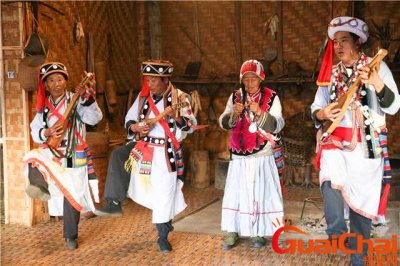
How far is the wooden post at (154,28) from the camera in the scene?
859 centimetres

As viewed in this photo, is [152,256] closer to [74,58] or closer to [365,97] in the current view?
[365,97]

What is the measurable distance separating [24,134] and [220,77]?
3.73 meters

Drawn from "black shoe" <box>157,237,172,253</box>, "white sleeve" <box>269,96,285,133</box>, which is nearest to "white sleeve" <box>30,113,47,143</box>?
"black shoe" <box>157,237,172,253</box>

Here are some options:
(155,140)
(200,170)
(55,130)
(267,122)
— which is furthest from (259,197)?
(200,170)

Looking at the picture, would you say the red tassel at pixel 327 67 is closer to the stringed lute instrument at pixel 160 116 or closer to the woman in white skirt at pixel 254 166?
the woman in white skirt at pixel 254 166

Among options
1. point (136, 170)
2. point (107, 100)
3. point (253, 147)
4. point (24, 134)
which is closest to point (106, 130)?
point (107, 100)

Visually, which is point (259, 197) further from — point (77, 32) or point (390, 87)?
point (77, 32)

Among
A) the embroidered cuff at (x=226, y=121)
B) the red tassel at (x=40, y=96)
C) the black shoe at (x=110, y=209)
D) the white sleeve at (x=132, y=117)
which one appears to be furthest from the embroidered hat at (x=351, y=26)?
the red tassel at (x=40, y=96)

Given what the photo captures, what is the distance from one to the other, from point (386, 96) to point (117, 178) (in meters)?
2.43

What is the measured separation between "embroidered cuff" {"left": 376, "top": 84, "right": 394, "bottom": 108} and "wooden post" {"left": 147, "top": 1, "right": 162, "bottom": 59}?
5.40 meters

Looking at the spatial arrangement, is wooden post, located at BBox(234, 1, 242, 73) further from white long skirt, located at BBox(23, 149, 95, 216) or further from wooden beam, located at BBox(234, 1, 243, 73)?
white long skirt, located at BBox(23, 149, 95, 216)

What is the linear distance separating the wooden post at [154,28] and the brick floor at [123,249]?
3.41m

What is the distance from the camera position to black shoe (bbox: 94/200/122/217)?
4.59 m

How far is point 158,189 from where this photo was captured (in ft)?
15.5
